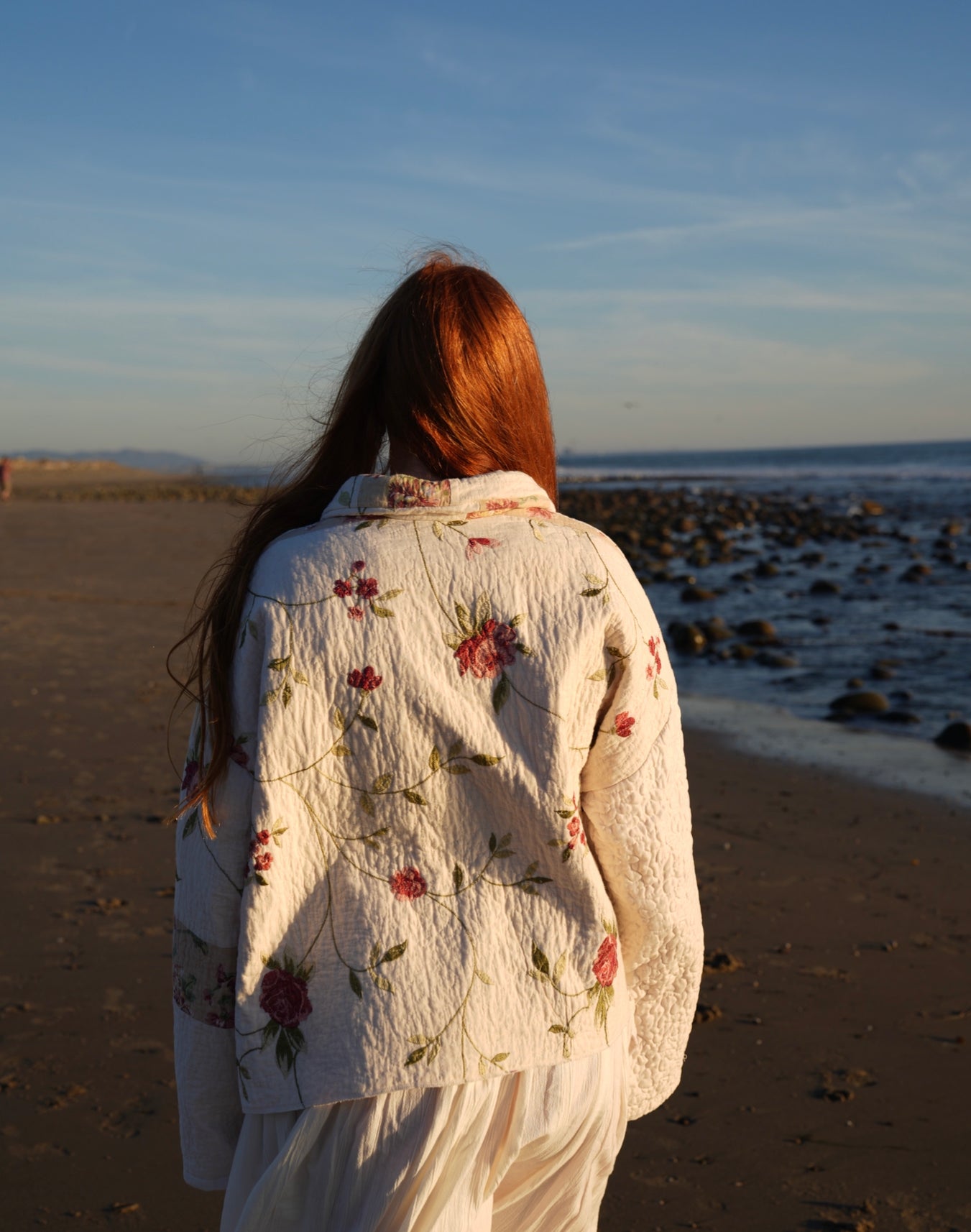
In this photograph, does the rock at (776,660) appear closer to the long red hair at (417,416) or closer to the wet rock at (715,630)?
the wet rock at (715,630)

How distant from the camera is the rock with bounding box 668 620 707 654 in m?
12.3

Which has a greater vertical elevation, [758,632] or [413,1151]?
[413,1151]

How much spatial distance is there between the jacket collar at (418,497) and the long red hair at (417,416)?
2.8 inches

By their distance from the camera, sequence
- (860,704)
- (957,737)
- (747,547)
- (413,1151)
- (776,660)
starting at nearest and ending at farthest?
(413,1151)
(957,737)
(860,704)
(776,660)
(747,547)

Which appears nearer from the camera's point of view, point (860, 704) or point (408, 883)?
point (408, 883)

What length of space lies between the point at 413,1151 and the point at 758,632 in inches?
464

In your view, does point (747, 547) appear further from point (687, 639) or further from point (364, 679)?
point (364, 679)

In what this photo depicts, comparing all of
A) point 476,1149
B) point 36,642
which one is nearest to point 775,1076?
point 476,1149

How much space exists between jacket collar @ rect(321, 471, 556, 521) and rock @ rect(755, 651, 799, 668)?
1013 centimetres

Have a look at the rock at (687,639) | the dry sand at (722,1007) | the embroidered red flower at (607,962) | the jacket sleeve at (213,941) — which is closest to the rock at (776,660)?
the rock at (687,639)

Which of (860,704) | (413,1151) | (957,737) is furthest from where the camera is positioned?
(860,704)

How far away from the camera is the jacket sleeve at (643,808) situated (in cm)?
164

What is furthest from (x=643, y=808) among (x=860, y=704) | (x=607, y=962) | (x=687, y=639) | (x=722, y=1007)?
(x=687, y=639)

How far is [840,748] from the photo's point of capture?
26.4 feet
